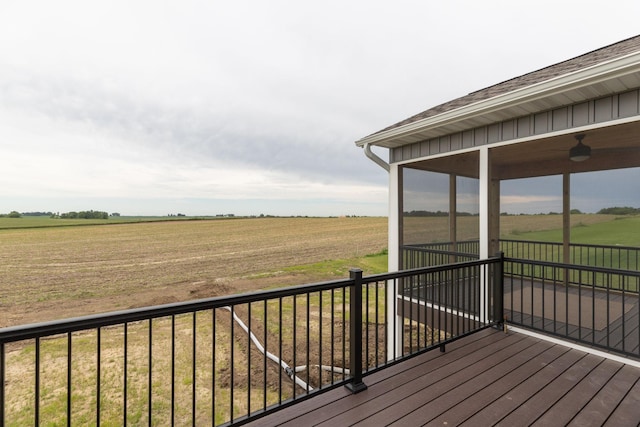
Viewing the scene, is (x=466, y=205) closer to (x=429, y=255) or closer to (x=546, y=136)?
(x=429, y=255)

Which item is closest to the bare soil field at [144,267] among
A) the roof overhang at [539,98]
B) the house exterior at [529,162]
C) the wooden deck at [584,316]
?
the house exterior at [529,162]

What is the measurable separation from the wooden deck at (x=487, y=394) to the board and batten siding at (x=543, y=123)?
241 cm

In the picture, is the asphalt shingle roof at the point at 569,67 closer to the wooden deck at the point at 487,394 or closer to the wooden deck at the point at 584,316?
the wooden deck at the point at 584,316

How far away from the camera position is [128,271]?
14.8 meters

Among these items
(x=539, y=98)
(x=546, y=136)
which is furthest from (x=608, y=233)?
(x=539, y=98)

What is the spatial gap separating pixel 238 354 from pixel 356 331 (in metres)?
4.80

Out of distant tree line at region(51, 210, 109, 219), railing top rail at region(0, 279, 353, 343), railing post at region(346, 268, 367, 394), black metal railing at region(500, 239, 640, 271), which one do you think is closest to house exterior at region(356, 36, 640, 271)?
black metal railing at region(500, 239, 640, 271)

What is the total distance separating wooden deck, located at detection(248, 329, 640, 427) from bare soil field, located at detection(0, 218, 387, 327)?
892 centimetres

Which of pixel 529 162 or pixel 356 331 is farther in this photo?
pixel 529 162

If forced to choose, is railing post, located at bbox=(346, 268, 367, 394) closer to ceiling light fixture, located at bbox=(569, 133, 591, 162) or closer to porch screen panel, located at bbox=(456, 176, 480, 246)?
porch screen panel, located at bbox=(456, 176, 480, 246)

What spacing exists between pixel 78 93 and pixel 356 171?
902 inches

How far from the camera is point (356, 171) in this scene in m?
30.4

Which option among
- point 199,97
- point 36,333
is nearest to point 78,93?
point 199,97

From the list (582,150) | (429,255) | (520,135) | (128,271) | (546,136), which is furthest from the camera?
(128,271)
